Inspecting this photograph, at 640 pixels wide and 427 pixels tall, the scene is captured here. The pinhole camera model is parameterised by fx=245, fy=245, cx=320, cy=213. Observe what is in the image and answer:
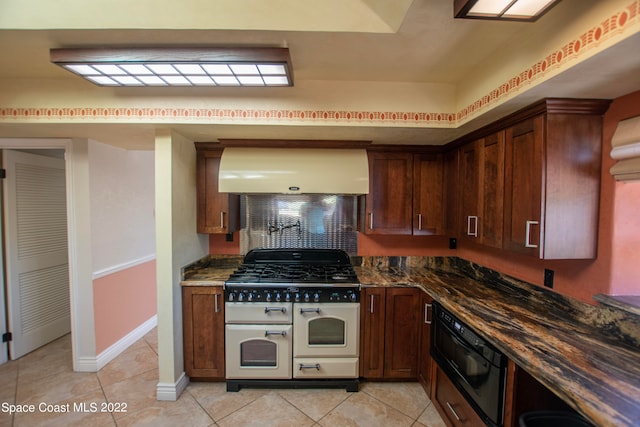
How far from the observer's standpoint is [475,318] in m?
1.49

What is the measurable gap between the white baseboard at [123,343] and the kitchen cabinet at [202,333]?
39.8 inches

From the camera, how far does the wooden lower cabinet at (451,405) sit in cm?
150

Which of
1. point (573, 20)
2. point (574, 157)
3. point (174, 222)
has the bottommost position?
point (174, 222)

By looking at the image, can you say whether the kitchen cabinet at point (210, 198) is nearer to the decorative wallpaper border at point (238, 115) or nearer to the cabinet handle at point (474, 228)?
the decorative wallpaper border at point (238, 115)

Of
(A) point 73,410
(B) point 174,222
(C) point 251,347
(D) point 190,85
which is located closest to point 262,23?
(D) point 190,85

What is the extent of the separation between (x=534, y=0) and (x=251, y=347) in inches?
109

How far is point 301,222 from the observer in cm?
274

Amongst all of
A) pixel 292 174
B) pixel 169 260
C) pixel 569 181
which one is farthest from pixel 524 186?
pixel 169 260

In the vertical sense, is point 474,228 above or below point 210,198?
below

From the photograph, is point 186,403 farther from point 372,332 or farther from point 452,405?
point 452,405

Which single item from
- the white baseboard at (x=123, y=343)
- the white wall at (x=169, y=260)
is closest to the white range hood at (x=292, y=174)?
the white wall at (x=169, y=260)

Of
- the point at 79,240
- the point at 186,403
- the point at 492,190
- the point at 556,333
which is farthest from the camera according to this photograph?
the point at 79,240

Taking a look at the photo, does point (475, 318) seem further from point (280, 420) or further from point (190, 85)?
point (190, 85)

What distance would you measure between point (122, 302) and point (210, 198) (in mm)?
1642
